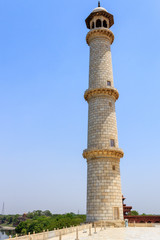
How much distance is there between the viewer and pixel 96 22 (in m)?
37.0

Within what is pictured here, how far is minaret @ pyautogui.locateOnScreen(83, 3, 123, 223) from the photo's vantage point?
25.5 metres

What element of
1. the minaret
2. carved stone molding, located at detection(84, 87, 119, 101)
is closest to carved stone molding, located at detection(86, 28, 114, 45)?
the minaret

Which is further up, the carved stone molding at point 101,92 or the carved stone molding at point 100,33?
the carved stone molding at point 100,33

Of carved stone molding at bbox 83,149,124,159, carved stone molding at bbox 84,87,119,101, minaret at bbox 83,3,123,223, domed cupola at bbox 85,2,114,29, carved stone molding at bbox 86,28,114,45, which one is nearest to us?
minaret at bbox 83,3,123,223

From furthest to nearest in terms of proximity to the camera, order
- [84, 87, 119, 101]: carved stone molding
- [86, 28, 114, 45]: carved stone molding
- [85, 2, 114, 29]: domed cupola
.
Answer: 1. [85, 2, 114, 29]: domed cupola
2. [86, 28, 114, 45]: carved stone molding
3. [84, 87, 119, 101]: carved stone molding

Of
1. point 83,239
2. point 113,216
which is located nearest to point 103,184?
point 113,216

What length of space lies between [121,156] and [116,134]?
10.2ft

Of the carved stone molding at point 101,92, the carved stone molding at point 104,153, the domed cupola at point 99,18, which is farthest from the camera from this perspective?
the domed cupola at point 99,18

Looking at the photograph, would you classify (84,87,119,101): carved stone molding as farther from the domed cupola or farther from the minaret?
the domed cupola

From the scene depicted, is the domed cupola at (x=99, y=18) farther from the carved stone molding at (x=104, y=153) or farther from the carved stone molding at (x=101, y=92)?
the carved stone molding at (x=104, y=153)

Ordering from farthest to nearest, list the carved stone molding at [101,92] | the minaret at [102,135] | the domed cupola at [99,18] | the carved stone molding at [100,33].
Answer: the domed cupola at [99,18], the carved stone molding at [100,33], the carved stone molding at [101,92], the minaret at [102,135]

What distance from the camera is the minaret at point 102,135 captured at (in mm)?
25516

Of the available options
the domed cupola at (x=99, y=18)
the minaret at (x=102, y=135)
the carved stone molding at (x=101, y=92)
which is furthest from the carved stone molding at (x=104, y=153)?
the domed cupola at (x=99, y=18)

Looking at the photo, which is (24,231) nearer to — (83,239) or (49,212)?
(83,239)
